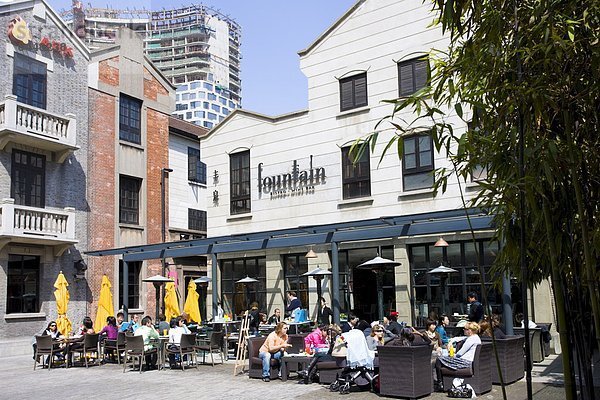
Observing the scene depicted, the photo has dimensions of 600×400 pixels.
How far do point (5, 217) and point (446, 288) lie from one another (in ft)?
47.9

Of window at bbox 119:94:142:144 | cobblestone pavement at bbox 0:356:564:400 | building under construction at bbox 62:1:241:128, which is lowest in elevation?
cobblestone pavement at bbox 0:356:564:400

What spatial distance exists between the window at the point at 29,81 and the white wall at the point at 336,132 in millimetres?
7125

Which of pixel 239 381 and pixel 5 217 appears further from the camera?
pixel 5 217

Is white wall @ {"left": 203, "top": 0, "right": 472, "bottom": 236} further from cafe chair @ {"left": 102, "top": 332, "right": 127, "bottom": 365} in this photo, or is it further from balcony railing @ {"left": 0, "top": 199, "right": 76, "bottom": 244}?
cafe chair @ {"left": 102, "top": 332, "right": 127, "bottom": 365}

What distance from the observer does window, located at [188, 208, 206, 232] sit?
31.9 m

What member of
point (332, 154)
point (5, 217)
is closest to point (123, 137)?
point (5, 217)

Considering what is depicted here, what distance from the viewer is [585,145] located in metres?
3.14

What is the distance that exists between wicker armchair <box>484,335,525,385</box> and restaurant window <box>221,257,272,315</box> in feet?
38.8

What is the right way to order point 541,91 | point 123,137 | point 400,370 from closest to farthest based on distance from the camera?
point 541,91 → point 400,370 → point 123,137

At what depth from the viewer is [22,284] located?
22594mm

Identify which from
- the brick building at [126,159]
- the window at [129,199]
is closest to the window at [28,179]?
the brick building at [126,159]

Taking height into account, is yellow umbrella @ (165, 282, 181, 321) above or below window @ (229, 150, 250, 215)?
below

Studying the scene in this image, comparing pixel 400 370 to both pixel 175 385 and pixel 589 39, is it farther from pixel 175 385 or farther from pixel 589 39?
pixel 589 39

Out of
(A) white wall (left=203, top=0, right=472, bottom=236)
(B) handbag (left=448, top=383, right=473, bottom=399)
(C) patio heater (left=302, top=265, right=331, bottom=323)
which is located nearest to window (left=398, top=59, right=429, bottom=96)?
(A) white wall (left=203, top=0, right=472, bottom=236)
